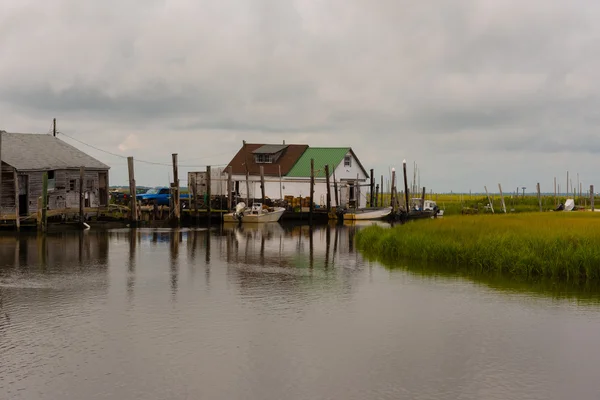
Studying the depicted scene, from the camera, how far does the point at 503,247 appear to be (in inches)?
1227

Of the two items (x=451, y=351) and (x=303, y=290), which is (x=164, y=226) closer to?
(x=303, y=290)

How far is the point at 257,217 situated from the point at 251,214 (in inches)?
23.6

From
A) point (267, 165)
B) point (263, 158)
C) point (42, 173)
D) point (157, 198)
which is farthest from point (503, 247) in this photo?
point (157, 198)

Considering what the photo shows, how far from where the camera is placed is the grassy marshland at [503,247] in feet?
93.9

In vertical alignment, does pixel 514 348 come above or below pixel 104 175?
below

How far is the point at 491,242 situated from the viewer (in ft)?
105

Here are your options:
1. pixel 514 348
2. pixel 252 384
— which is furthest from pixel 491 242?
pixel 252 384

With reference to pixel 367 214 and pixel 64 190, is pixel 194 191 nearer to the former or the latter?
pixel 64 190

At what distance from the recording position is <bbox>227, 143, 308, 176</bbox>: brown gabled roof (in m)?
79.9

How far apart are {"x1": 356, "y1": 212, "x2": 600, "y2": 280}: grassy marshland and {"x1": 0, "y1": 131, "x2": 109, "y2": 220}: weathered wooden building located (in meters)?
27.0

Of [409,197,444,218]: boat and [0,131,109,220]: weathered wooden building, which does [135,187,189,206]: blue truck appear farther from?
[409,197,444,218]: boat

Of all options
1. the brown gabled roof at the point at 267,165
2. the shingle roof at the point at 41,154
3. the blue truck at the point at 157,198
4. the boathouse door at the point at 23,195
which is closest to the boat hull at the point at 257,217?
the brown gabled roof at the point at 267,165

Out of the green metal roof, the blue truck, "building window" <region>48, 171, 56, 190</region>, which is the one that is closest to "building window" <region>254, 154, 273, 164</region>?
the green metal roof

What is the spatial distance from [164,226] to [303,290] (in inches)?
1410
